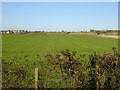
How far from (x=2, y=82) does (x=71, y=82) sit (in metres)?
2.54

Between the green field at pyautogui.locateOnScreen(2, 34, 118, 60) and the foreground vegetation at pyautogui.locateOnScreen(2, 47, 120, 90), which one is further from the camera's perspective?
the green field at pyautogui.locateOnScreen(2, 34, 118, 60)

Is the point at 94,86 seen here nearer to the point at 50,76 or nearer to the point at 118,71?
the point at 118,71

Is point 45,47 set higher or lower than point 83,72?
lower

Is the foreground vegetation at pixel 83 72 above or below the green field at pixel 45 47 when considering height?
above

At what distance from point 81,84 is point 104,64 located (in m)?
1.22

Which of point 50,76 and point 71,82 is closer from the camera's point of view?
point 71,82

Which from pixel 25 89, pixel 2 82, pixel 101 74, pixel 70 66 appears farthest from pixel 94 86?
pixel 2 82

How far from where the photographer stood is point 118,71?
10.3 m

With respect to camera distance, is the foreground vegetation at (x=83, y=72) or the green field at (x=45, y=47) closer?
the foreground vegetation at (x=83, y=72)

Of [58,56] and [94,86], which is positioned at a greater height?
[58,56]

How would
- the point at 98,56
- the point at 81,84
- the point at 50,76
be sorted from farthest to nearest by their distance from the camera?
the point at 50,76, the point at 98,56, the point at 81,84

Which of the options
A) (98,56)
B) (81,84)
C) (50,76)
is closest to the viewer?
(81,84)

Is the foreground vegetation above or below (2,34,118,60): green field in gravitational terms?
above

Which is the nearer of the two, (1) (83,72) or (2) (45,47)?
(1) (83,72)
